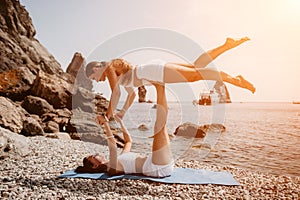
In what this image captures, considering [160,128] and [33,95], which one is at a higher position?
[33,95]

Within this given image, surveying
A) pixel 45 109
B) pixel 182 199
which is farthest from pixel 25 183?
pixel 45 109

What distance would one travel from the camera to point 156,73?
4.95m

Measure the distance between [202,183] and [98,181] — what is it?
200 cm

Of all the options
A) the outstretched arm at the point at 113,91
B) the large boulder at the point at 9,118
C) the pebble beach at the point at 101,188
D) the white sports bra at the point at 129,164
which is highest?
the outstretched arm at the point at 113,91

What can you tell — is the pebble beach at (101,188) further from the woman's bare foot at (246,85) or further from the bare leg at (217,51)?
the bare leg at (217,51)

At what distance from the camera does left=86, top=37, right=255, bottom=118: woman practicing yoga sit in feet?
15.9

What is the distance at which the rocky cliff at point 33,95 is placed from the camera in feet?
32.6

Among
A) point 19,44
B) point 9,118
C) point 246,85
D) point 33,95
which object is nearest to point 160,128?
point 246,85

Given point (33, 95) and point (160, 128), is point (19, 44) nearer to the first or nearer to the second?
point (33, 95)

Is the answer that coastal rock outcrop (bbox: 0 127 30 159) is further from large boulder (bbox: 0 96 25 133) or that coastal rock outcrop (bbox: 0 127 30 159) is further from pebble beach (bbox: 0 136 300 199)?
large boulder (bbox: 0 96 25 133)

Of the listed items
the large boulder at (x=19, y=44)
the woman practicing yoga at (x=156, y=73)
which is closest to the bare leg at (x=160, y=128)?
the woman practicing yoga at (x=156, y=73)

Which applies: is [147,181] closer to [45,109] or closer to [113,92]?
[113,92]

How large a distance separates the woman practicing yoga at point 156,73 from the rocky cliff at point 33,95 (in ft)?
18.3

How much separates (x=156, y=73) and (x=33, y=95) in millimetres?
12975
